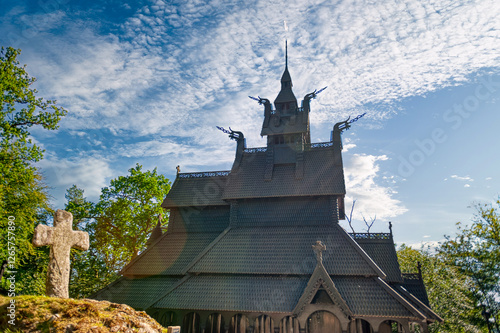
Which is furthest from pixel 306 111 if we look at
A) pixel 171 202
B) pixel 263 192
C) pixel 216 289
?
pixel 216 289

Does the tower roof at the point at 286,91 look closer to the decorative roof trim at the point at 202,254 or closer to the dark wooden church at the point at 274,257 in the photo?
the dark wooden church at the point at 274,257

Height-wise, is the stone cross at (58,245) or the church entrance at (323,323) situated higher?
the stone cross at (58,245)

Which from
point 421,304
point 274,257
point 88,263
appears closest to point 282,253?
point 274,257

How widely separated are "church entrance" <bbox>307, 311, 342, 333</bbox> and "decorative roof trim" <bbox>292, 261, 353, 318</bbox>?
121cm

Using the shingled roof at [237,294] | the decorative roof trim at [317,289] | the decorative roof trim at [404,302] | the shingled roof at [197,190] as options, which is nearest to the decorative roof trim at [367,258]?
the decorative roof trim at [404,302]

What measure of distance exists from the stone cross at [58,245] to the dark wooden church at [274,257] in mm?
8949

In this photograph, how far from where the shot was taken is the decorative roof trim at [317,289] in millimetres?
13883

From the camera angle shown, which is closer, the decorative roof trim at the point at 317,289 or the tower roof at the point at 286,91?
the decorative roof trim at the point at 317,289

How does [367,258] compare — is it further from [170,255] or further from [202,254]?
[170,255]

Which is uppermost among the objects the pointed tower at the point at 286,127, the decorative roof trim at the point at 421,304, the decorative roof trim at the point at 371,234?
the pointed tower at the point at 286,127

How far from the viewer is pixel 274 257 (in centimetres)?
1720

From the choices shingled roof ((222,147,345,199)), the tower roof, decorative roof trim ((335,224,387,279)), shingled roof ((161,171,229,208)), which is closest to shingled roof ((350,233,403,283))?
decorative roof trim ((335,224,387,279))

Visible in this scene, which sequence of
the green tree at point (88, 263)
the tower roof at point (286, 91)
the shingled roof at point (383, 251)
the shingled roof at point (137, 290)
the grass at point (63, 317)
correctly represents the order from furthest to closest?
the green tree at point (88, 263)
the tower roof at point (286, 91)
the shingled roof at point (137, 290)
the shingled roof at point (383, 251)
the grass at point (63, 317)

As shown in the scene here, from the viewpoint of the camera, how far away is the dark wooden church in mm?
14633
